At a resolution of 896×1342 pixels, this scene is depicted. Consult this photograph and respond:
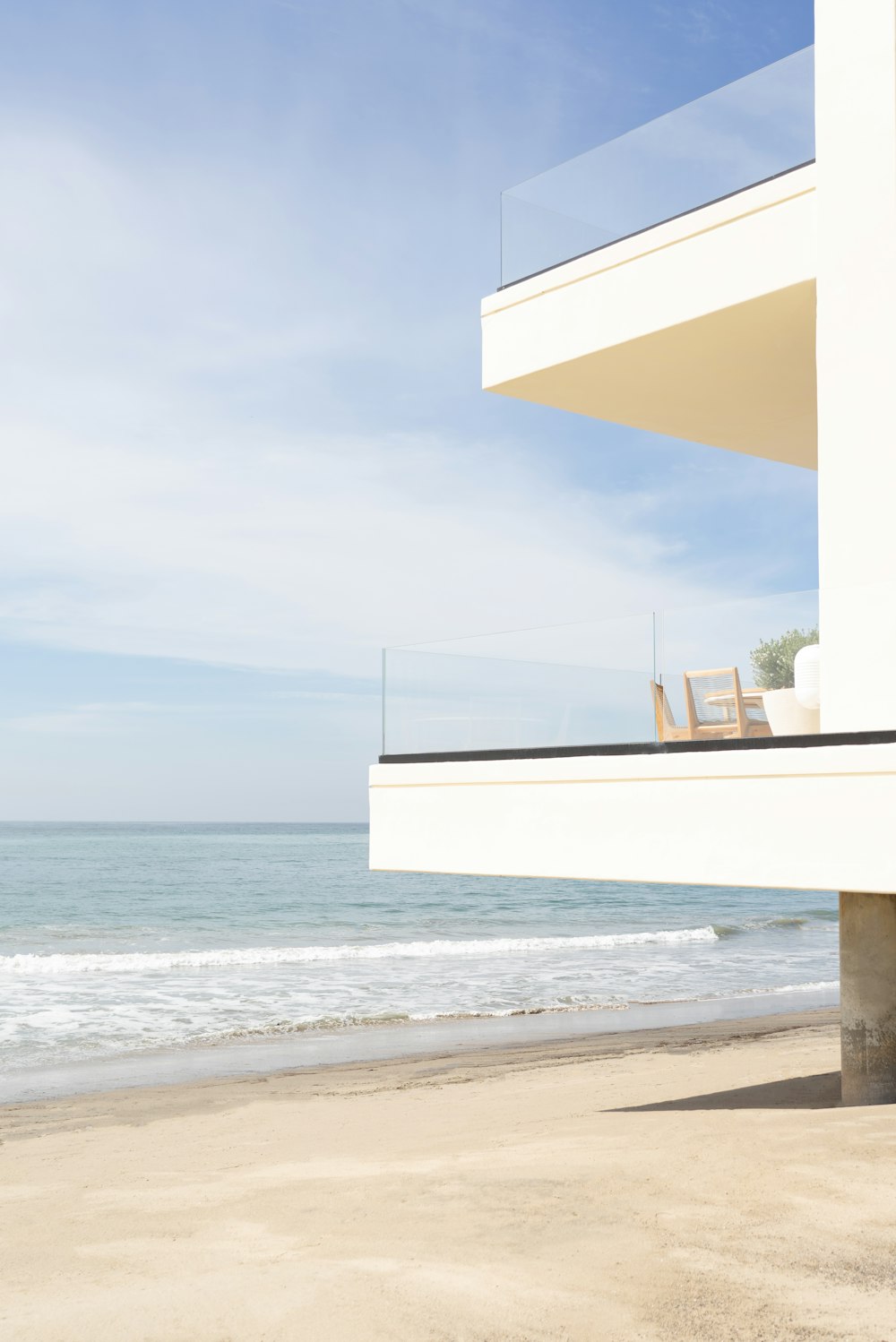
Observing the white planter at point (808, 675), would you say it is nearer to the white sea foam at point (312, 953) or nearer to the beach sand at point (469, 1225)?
the beach sand at point (469, 1225)

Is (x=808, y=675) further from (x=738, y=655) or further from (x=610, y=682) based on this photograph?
(x=610, y=682)

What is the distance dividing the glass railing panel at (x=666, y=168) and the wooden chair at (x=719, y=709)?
409 cm

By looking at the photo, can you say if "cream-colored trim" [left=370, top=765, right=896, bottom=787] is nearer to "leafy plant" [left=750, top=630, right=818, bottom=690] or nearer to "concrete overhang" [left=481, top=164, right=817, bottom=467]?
"leafy plant" [left=750, top=630, right=818, bottom=690]

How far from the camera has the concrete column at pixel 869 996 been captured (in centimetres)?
866

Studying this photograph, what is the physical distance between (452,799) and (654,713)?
175 cm

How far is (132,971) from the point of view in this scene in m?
23.2

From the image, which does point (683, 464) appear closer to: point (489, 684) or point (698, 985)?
point (698, 985)

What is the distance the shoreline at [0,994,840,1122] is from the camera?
12.3 metres

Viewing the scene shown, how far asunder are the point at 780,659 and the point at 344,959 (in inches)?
761

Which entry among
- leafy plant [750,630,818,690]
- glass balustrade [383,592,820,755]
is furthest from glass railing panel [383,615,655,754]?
leafy plant [750,630,818,690]

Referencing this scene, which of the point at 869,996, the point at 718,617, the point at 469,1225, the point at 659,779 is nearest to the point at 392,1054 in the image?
the point at 869,996

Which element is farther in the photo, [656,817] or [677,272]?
[677,272]

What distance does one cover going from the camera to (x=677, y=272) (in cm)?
902

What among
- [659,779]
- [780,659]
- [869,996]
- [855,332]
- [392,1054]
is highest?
[855,332]
